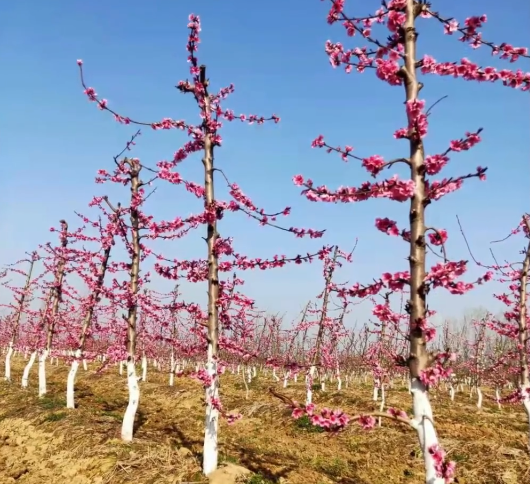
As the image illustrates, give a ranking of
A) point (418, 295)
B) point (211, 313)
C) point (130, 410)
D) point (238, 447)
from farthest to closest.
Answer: point (238, 447)
point (130, 410)
point (211, 313)
point (418, 295)

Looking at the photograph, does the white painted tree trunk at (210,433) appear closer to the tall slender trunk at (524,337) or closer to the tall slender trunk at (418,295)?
the tall slender trunk at (418,295)

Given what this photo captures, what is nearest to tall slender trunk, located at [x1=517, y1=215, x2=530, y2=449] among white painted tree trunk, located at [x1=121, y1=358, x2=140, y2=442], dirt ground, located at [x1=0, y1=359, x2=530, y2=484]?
dirt ground, located at [x1=0, y1=359, x2=530, y2=484]

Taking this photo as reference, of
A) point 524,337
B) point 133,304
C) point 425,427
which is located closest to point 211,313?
point 133,304

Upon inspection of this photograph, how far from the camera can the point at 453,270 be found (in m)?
4.87

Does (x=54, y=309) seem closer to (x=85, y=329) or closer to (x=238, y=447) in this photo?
(x=85, y=329)

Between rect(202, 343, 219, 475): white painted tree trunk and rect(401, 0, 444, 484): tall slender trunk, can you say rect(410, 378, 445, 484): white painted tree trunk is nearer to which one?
rect(401, 0, 444, 484): tall slender trunk

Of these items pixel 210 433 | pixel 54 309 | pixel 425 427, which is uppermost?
pixel 54 309

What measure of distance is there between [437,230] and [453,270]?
1.95 ft

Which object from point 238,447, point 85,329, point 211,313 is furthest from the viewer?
point 85,329

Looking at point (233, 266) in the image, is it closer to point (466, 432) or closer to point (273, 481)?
point (273, 481)

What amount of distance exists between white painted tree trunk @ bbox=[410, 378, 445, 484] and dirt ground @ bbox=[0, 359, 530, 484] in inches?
97.8

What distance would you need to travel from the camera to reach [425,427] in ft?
15.8

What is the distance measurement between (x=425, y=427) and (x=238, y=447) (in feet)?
29.8

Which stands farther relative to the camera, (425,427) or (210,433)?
(210,433)
